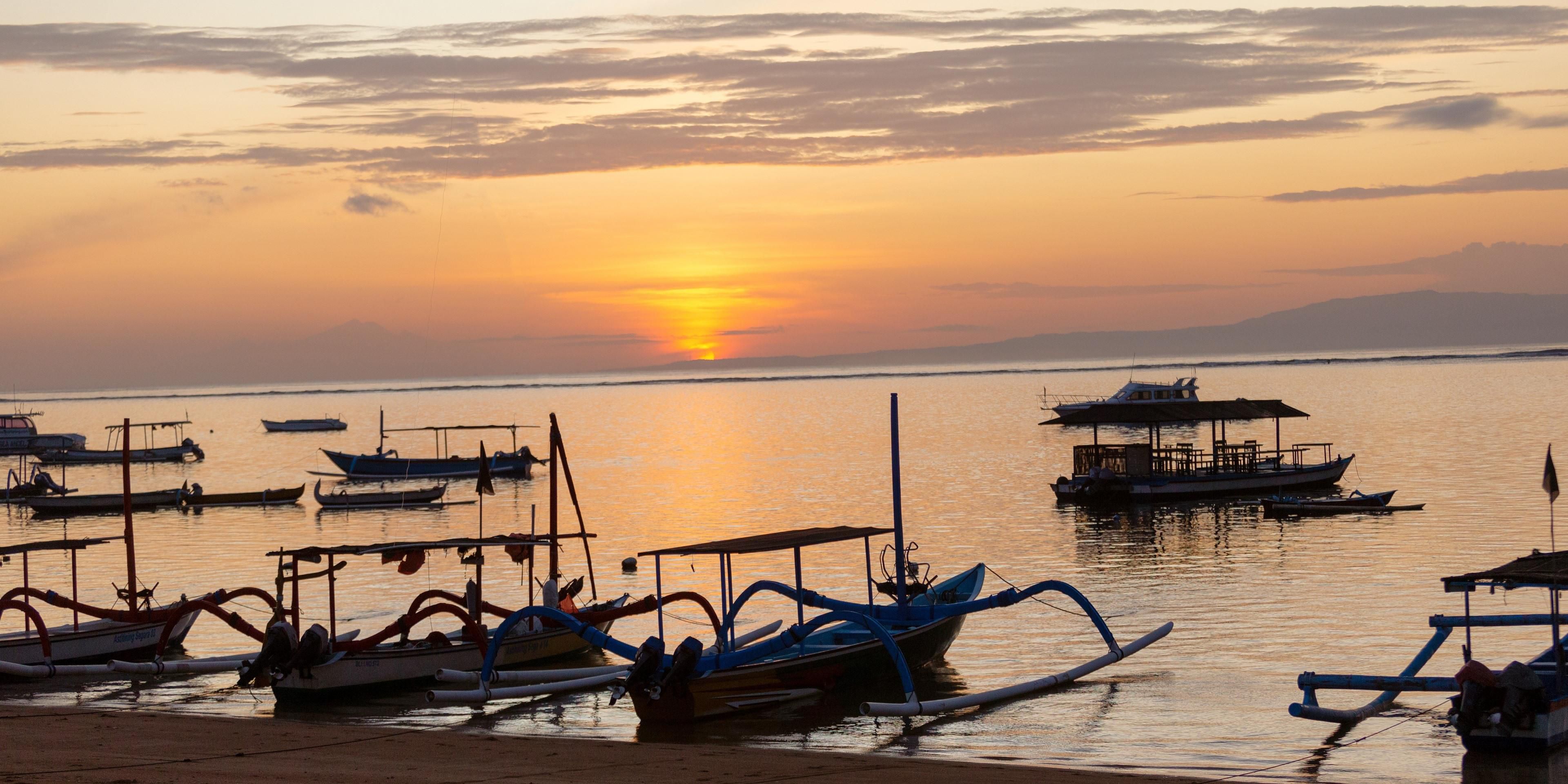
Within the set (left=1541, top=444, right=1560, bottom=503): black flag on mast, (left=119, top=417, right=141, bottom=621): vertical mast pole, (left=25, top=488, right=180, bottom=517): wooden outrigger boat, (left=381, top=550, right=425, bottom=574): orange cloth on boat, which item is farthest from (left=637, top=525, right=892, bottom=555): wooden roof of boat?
(left=25, top=488, right=180, bottom=517): wooden outrigger boat

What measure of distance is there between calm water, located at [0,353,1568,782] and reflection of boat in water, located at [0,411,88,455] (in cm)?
3842

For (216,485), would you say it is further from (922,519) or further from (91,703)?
(91,703)

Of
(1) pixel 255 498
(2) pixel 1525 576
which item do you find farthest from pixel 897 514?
(1) pixel 255 498

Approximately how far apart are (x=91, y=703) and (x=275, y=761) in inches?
396

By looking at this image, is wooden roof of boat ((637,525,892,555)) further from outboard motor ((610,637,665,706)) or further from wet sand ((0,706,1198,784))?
wet sand ((0,706,1198,784))

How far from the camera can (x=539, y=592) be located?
1496 inches

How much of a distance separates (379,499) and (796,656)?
5919 cm

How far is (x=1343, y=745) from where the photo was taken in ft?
67.0

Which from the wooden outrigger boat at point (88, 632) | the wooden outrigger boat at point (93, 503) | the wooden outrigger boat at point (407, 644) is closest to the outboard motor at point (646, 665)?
the wooden outrigger boat at point (407, 644)

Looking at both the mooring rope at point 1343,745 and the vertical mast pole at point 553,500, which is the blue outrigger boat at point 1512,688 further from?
the vertical mast pole at point 553,500

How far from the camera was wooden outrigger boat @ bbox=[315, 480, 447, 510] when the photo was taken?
78.4m

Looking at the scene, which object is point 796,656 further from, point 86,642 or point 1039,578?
point 1039,578

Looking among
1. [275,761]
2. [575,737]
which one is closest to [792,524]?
[575,737]

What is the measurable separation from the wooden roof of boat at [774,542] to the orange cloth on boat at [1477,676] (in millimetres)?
9330
